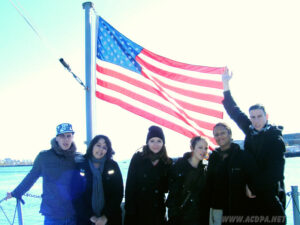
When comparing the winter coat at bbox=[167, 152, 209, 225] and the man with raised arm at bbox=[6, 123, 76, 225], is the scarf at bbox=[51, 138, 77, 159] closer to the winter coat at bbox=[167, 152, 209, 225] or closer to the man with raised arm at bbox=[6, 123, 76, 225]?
the man with raised arm at bbox=[6, 123, 76, 225]

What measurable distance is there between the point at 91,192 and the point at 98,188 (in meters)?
0.11

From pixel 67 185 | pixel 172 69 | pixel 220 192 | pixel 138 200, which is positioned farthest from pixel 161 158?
pixel 172 69

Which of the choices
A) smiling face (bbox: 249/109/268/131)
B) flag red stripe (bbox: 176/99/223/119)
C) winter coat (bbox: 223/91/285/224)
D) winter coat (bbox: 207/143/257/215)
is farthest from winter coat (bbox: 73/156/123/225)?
flag red stripe (bbox: 176/99/223/119)

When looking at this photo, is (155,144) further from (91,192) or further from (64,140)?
(64,140)

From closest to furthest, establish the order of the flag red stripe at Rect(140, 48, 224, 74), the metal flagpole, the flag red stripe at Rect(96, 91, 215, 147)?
1. the metal flagpole
2. the flag red stripe at Rect(96, 91, 215, 147)
3. the flag red stripe at Rect(140, 48, 224, 74)

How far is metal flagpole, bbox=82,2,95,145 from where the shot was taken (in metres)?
5.10

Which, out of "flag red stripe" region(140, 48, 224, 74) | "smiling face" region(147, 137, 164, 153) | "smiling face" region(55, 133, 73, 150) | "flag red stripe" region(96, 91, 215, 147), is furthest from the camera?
"flag red stripe" region(140, 48, 224, 74)

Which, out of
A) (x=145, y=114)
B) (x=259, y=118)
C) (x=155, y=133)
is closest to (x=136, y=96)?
(x=145, y=114)

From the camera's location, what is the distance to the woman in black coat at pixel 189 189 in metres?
3.87

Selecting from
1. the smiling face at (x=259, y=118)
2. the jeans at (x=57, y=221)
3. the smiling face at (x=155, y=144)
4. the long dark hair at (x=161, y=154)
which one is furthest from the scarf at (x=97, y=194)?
the smiling face at (x=259, y=118)

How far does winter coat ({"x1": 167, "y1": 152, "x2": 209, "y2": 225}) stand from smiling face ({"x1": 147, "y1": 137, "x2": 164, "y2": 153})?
390 millimetres

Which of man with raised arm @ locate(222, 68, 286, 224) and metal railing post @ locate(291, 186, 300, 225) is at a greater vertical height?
man with raised arm @ locate(222, 68, 286, 224)

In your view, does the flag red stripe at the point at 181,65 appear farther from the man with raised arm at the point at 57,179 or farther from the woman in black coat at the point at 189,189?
the man with raised arm at the point at 57,179

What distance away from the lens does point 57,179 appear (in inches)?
155
